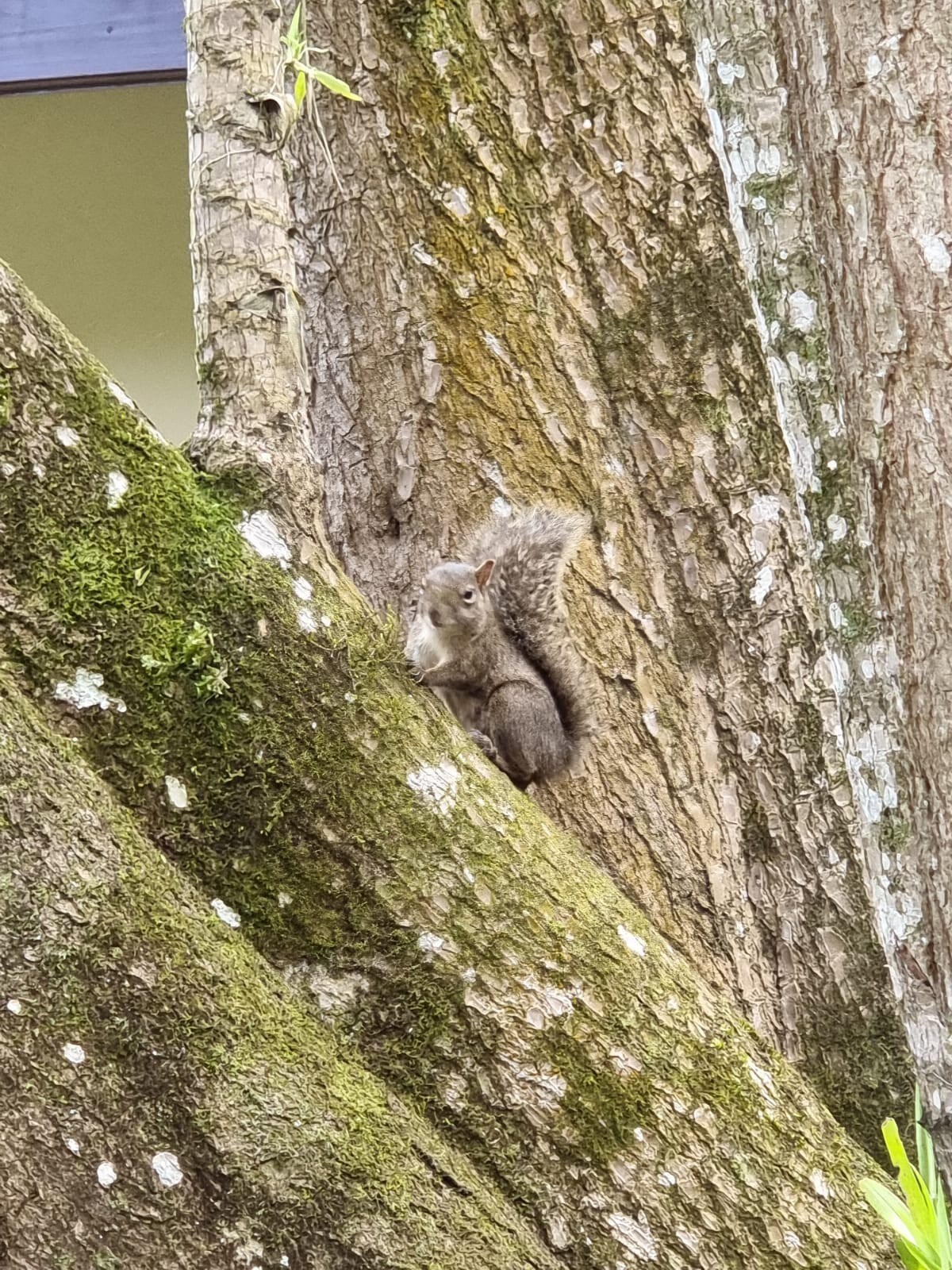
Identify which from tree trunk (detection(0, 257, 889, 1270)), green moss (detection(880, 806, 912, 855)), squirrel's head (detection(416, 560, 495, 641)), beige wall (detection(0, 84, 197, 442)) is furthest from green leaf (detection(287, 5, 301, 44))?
beige wall (detection(0, 84, 197, 442))

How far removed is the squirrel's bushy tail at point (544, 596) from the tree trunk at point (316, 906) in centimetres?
72

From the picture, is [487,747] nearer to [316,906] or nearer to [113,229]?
[316,906]

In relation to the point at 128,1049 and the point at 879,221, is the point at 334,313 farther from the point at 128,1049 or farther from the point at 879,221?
the point at 128,1049

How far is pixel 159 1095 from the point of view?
1.47 meters

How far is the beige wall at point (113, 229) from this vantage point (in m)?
5.63

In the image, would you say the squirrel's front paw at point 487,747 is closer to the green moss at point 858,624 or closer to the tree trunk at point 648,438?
the tree trunk at point 648,438

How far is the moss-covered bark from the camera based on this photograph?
143cm

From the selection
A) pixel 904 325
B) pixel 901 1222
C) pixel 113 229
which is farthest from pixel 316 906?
pixel 113 229

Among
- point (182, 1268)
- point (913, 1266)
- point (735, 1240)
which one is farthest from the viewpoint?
point (735, 1240)

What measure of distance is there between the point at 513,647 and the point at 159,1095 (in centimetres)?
181

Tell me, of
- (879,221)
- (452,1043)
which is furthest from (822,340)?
(452,1043)

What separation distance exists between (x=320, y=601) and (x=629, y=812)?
94cm

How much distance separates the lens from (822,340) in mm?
2045

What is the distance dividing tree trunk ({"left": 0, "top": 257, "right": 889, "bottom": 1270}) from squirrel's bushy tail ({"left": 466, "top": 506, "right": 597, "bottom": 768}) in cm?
72
